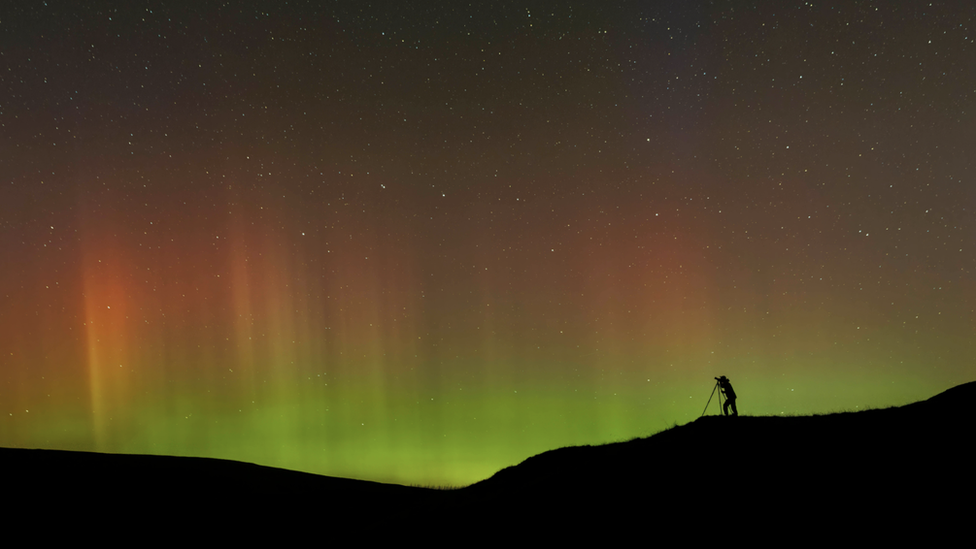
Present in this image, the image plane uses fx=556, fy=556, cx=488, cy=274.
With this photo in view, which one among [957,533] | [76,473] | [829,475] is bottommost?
[957,533]

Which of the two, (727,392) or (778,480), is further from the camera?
(727,392)

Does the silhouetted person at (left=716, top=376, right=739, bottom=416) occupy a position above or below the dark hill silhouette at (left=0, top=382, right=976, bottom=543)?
above

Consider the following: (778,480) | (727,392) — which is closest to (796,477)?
(778,480)

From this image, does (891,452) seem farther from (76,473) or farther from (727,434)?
(76,473)

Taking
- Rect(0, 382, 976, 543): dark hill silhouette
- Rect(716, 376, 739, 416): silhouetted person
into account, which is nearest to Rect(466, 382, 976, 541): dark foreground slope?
Rect(0, 382, 976, 543): dark hill silhouette

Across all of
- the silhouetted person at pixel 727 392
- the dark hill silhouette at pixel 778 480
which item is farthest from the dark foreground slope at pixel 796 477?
the silhouetted person at pixel 727 392

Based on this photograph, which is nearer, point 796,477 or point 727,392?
point 796,477

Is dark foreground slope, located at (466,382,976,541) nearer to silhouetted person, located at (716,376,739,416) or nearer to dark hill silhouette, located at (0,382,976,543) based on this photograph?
dark hill silhouette, located at (0,382,976,543)

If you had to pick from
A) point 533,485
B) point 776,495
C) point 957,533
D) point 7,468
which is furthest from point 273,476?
point 957,533

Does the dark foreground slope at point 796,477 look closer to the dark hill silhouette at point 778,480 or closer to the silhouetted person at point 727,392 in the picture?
the dark hill silhouette at point 778,480

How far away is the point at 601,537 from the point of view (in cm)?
799

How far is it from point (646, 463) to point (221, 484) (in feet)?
85.9

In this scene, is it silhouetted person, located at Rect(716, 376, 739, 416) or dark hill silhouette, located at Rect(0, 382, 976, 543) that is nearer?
dark hill silhouette, located at Rect(0, 382, 976, 543)

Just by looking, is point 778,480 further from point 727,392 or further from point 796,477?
point 727,392
